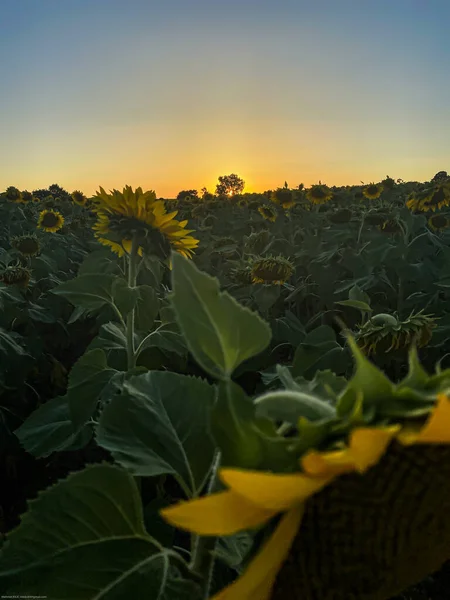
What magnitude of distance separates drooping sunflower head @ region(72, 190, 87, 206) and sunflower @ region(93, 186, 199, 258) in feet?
29.0

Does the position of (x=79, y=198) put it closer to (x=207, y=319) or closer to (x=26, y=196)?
(x=26, y=196)

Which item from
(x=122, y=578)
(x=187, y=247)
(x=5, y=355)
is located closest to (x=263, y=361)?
(x=187, y=247)

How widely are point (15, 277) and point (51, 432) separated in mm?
2288

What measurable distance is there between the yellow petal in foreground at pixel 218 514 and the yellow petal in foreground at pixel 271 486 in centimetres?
1

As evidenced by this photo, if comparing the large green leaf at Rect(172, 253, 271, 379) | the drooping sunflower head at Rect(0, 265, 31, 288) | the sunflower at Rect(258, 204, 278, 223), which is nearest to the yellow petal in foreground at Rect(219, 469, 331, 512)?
the large green leaf at Rect(172, 253, 271, 379)

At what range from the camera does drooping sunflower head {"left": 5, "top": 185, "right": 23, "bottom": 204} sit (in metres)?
9.80

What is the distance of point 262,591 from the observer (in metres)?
0.38

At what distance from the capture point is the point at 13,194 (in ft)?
32.5

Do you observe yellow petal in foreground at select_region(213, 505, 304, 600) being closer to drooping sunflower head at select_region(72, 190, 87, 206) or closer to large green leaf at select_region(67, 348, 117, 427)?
large green leaf at select_region(67, 348, 117, 427)

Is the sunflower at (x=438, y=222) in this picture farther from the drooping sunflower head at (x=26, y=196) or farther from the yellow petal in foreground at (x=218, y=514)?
the drooping sunflower head at (x=26, y=196)

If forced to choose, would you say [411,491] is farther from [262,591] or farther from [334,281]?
[334,281]

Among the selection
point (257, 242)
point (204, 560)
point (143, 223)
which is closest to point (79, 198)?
point (257, 242)

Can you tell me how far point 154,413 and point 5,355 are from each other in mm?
1954

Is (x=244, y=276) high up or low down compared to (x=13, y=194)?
down
